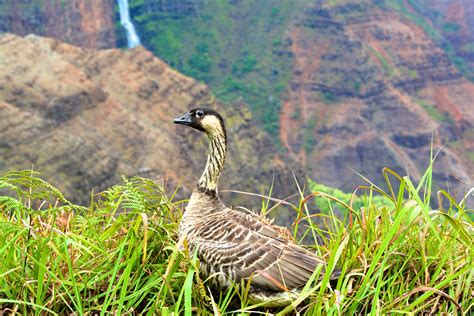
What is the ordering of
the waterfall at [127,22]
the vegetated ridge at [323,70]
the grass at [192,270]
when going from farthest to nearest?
the waterfall at [127,22] → the vegetated ridge at [323,70] → the grass at [192,270]

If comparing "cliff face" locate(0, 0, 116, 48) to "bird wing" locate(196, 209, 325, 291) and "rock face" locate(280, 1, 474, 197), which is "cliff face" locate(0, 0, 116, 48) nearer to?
"rock face" locate(280, 1, 474, 197)

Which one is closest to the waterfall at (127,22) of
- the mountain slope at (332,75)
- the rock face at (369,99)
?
the mountain slope at (332,75)

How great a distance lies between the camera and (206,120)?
200 inches

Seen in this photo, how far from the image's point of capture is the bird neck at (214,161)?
16.8ft

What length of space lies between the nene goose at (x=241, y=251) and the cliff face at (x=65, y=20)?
361 ft

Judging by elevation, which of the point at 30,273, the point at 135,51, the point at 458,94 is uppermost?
the point at 30,273

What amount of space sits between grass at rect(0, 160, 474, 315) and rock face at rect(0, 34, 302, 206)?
45.5m

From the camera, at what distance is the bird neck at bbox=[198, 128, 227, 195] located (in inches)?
201

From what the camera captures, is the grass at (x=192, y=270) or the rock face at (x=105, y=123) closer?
the grass at (x=192, y=270)

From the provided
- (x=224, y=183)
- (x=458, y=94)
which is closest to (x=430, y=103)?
(x=458, y=94)

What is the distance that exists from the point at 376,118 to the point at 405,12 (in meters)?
35.2

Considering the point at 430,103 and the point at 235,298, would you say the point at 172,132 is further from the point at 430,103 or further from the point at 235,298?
the point at 430,103

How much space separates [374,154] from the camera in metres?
110

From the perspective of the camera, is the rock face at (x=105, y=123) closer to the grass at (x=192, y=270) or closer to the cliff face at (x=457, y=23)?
the grass at (x=192, y=270)
